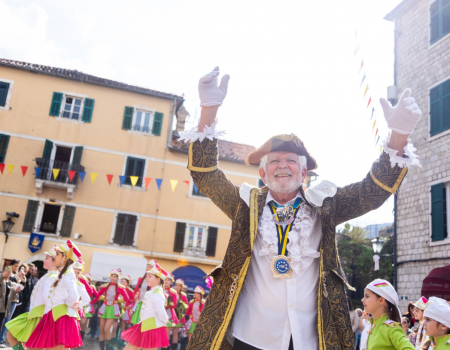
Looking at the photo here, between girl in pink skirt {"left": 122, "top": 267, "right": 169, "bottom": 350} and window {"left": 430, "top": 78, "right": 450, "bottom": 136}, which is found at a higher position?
window {"left": 430, "top": 78, "right": 450, "bottom": 136}

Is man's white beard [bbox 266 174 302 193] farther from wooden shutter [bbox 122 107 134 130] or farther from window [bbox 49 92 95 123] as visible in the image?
window [bbox 49 92 95 123]

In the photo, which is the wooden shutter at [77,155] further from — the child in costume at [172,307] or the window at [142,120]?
the child in costume at [172,307]

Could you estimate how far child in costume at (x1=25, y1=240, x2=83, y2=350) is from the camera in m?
6.56

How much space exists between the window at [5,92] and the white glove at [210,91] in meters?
23.6

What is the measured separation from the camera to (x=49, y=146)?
23547mm

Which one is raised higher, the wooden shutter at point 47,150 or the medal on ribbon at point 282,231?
the wooden shutter at point 47,150

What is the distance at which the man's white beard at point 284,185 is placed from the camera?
321cm

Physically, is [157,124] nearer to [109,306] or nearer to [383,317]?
[109,306]

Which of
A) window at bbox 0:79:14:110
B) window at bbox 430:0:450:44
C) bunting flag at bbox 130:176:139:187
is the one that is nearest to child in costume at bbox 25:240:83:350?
window at bbox 430:0:450:44

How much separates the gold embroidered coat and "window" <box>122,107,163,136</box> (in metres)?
22.5

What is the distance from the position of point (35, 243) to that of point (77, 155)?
4.84 m

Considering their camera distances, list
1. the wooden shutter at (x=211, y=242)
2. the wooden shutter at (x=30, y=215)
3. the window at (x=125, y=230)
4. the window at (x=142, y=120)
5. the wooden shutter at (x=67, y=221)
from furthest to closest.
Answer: the window at (x=142, y=120)
the wooden shutter at (x=211, y=242)
the window at (x=125, y=230)
the wooden shutter at (x=67, y=221)
the wooden shutter at (x=30, y=215)

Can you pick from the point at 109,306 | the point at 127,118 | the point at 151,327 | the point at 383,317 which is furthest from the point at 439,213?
the point at 127,118

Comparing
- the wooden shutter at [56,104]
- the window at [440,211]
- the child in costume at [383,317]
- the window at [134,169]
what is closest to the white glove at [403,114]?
the child in costume at [383,317]
